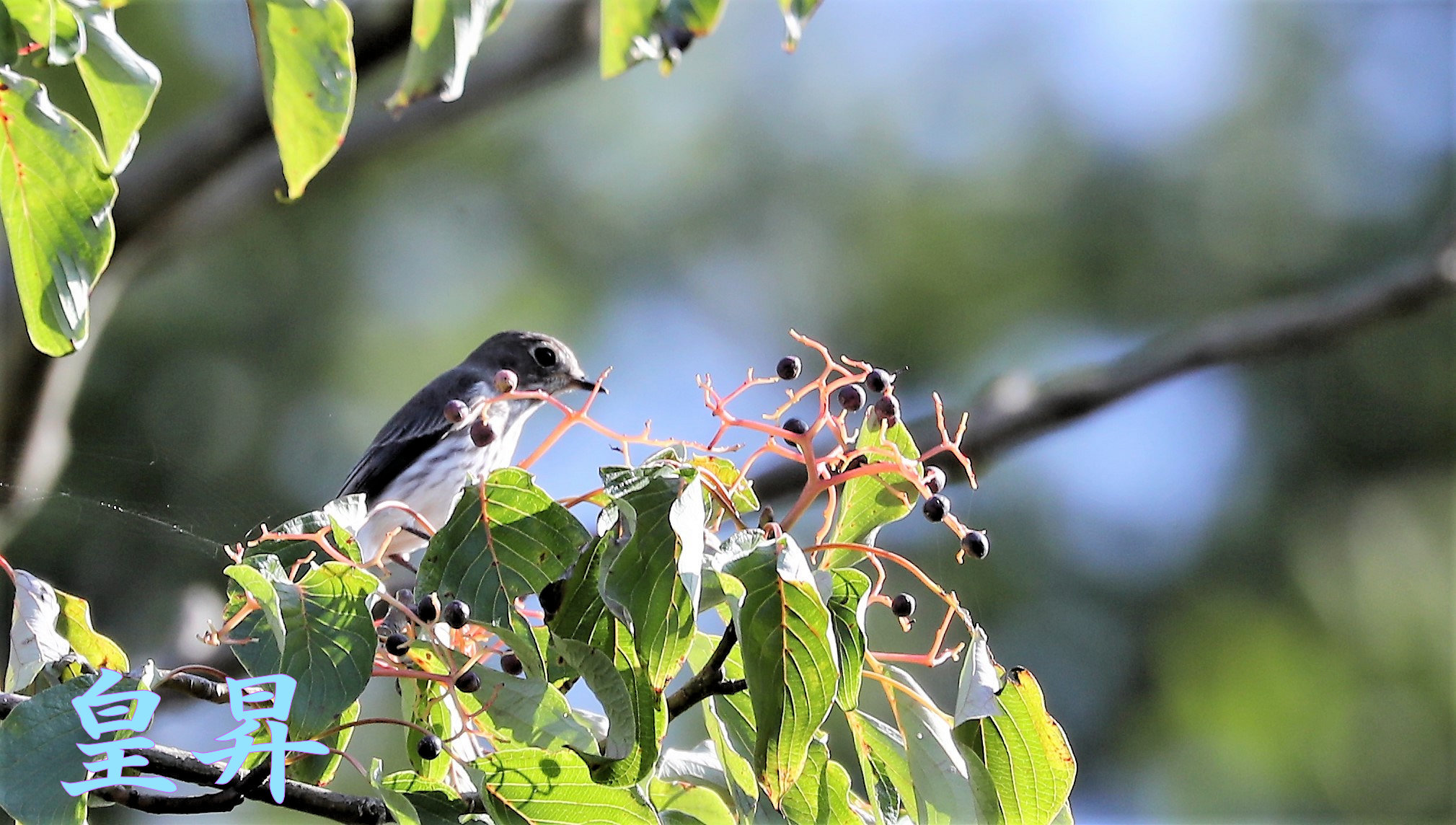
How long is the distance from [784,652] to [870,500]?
393 millimetres

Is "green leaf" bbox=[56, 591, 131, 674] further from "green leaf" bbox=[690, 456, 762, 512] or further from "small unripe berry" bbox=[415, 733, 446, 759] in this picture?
"green leaf" bbox=[690, 456, 762, 512]

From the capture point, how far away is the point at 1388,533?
6.86 metres

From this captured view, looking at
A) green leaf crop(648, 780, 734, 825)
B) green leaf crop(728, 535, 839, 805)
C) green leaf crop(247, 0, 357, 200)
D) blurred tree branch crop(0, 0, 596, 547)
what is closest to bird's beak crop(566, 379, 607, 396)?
blurred tree branch crop(0, 0, 596, 547)

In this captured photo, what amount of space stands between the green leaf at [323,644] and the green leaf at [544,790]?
209mm

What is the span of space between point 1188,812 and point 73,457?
16.4ft

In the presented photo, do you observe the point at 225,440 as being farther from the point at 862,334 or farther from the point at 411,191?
the point at 862,334

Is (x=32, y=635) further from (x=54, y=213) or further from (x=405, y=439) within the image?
(x=405, y=439)

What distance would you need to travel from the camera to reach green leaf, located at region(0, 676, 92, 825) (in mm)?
1571

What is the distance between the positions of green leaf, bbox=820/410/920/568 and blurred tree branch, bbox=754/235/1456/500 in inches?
93.6

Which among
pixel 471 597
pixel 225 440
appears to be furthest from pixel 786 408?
pixel 225 440

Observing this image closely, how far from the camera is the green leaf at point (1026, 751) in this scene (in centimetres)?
170

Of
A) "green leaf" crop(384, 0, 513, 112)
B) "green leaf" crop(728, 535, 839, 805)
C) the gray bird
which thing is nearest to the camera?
"green leaf" crop(384, 0, 513, 112)

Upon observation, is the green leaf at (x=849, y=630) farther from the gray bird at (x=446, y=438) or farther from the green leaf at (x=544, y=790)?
the gray bird at (x=446, y=438)

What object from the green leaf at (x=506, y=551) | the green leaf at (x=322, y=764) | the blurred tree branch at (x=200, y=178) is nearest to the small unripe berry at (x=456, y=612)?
the green leaf at (x=506, y=551)
